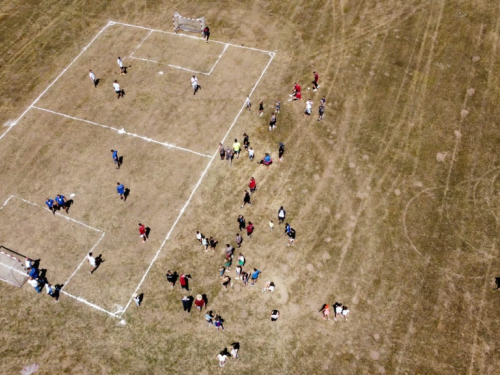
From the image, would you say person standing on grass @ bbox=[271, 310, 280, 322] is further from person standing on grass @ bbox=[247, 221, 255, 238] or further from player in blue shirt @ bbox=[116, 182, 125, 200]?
player in blue shirt @ bbox=[116, 182, 125, 200]

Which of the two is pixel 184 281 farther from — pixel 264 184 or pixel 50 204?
pixel 50 204

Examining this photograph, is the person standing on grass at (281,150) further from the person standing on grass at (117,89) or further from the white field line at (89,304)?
the white field line at (89,304)

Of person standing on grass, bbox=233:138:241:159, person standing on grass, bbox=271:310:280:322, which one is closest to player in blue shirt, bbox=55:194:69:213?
person standing on grass, bbox=233:138:241:159

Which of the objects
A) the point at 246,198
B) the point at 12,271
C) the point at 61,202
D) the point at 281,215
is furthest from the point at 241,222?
the point at 12,271

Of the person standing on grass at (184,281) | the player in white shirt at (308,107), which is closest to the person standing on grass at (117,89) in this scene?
the player in white shirt at (308,107)

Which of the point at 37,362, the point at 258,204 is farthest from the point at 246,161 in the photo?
the point at 37,362

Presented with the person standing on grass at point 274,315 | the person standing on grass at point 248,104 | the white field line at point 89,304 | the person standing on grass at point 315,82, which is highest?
the person standing on grass at point 315,82

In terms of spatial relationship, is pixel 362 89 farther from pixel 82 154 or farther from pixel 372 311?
pixel 82 154
